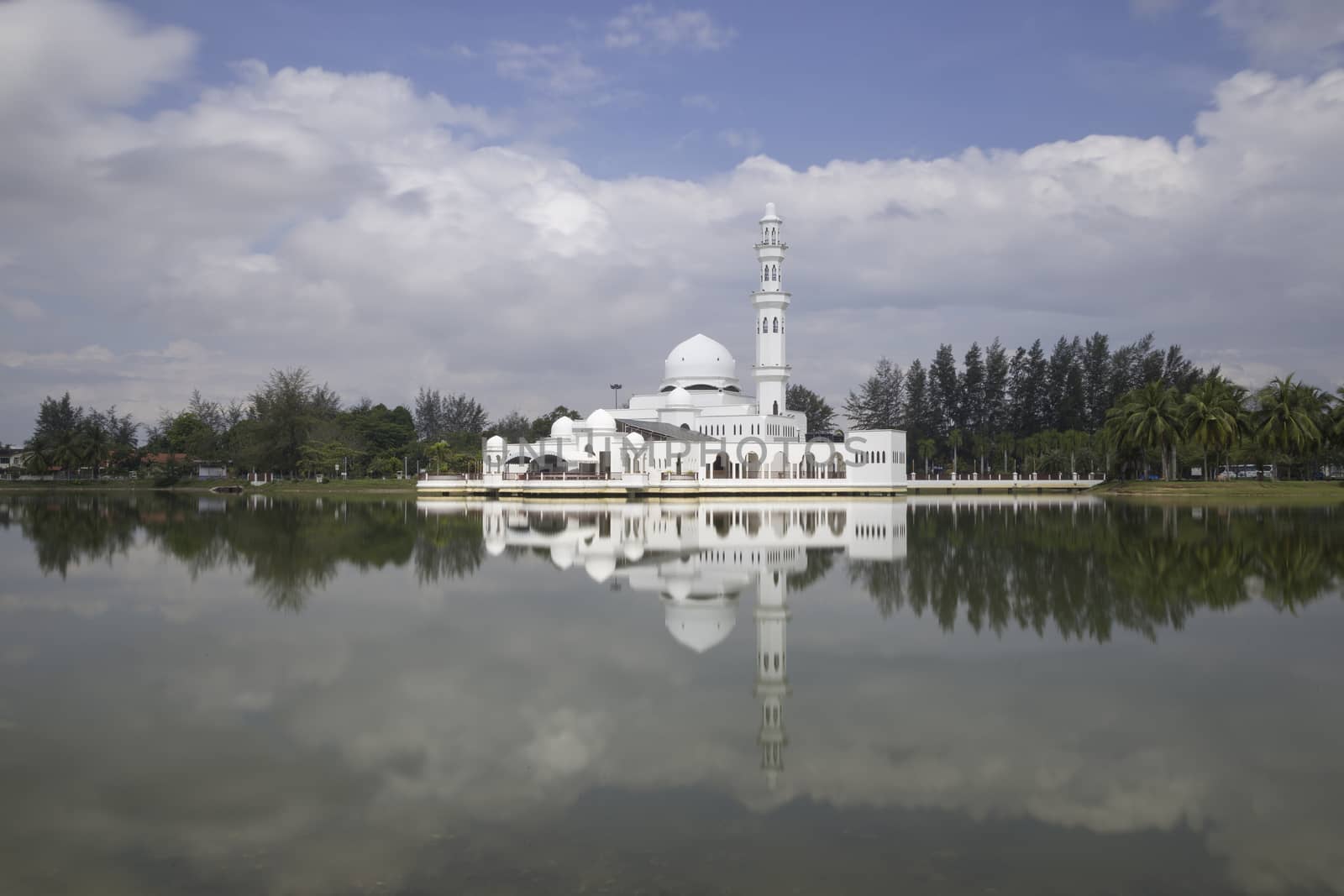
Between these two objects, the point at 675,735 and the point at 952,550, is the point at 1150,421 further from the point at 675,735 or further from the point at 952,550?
the point at 675,735

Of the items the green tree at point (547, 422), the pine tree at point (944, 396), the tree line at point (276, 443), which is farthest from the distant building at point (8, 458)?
the pine tree at point (944, 396)

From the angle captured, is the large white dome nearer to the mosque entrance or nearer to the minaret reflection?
the mosque entrance

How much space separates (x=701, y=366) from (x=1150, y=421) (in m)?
25.0

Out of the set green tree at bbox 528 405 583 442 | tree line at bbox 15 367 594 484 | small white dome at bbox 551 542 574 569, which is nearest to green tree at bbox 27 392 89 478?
tree line at bbox 15 367 594 484

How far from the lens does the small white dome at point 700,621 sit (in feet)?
30.0

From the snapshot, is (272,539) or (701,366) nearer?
(272,539)

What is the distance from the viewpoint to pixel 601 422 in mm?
50281

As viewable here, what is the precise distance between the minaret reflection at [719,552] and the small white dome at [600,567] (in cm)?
1

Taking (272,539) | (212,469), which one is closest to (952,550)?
(272,539)

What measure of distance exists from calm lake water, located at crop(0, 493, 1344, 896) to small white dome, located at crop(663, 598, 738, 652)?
0.23ft

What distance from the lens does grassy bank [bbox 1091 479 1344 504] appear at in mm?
41000

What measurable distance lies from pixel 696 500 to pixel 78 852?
3796 cm

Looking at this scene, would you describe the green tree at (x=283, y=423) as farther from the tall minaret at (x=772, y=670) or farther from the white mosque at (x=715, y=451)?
the tall minaret at (x=772, y=670)

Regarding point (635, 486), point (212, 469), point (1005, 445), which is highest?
point (1005, 445)
